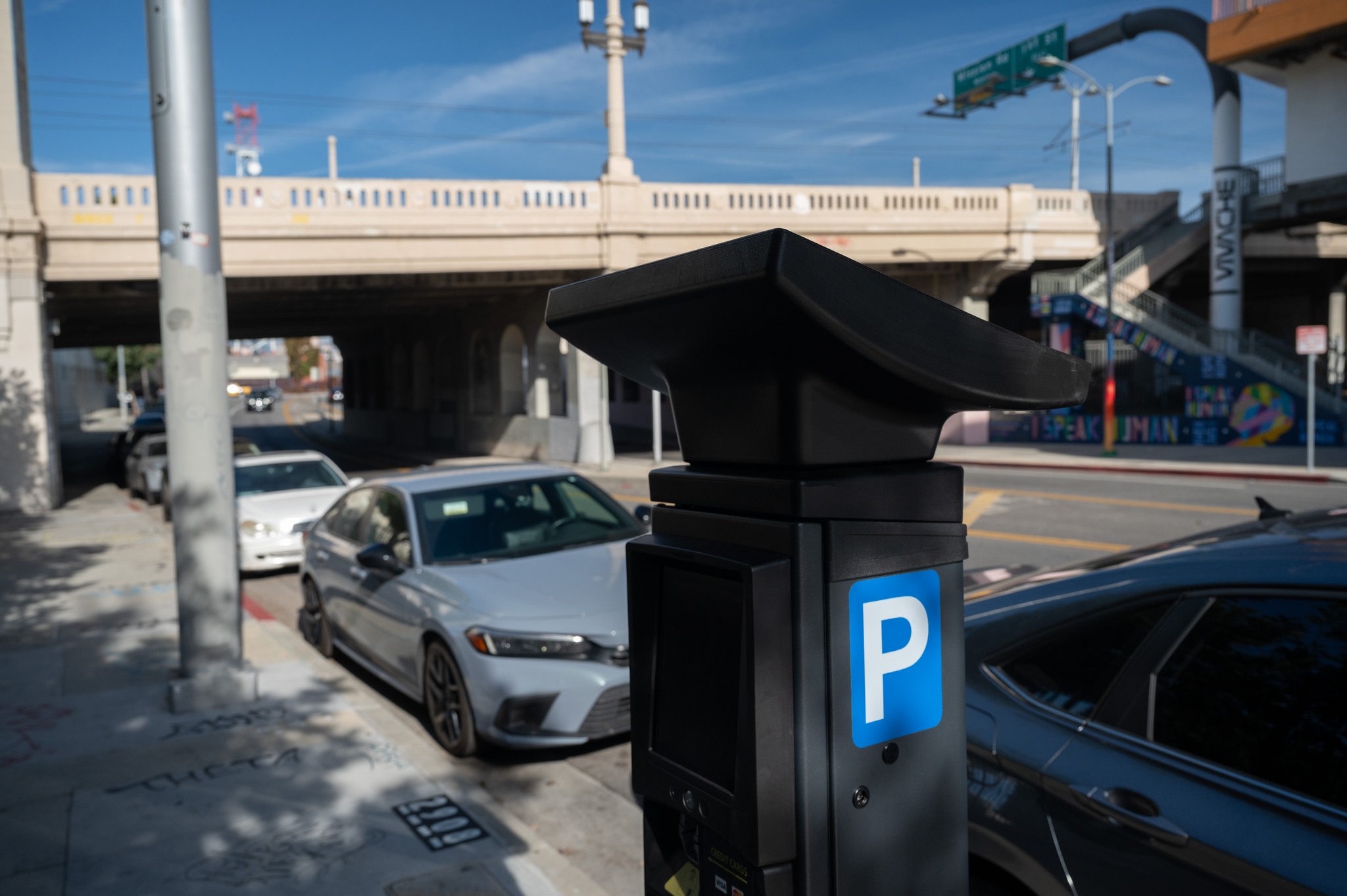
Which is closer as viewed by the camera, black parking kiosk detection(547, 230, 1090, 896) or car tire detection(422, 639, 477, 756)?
black parking kiosk detection(547, 230, 1090, 896)

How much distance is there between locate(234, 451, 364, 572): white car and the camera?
1154cm

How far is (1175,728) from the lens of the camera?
2.42 m

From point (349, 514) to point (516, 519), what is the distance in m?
1.69

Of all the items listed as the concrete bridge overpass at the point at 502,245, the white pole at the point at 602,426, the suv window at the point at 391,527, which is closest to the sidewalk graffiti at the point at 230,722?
the suv window at the point at 391,527

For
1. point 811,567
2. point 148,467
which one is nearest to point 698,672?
point 811,567

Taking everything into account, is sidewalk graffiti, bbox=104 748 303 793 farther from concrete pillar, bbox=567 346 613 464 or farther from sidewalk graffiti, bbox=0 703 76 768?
concrete pillar, bbox=567 346 613 464

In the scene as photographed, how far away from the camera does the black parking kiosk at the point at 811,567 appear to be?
138 cm

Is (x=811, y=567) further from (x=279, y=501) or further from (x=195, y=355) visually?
(x=279, y=501)

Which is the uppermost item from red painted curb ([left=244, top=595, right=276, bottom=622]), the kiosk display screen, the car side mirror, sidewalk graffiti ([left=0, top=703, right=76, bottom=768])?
the kiosk display screen

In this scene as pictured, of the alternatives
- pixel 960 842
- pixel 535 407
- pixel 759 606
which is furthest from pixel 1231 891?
pixel 535 407

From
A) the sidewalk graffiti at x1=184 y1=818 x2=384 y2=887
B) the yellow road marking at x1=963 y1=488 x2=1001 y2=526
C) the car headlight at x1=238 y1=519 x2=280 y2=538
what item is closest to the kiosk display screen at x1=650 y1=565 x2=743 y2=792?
the sidewalk graffiti at x1=184 y1=818 x2=384 y2=887

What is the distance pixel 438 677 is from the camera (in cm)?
571

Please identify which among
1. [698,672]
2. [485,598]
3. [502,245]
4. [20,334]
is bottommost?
[485,598]

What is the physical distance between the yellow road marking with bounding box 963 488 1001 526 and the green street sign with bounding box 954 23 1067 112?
914 inches
